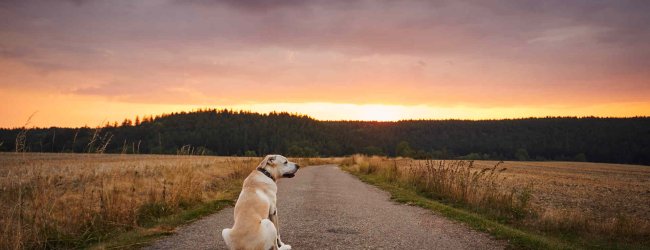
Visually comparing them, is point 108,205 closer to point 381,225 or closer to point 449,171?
point 381,225

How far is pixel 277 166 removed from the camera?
841 centimetres

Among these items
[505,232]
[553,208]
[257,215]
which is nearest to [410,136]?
[553,208]

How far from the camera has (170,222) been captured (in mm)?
9727

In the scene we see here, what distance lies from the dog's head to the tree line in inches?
3974

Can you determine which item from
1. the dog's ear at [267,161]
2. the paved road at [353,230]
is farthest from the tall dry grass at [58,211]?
the dog's ear at [267,161]

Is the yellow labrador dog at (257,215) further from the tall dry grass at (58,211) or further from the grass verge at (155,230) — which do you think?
the tall dry grass at (58,211)

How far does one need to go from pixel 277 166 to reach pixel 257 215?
2279 mm

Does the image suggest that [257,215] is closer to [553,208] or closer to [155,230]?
[155,230]

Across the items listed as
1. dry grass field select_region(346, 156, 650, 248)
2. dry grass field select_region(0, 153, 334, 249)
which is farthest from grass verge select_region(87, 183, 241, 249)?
dry grass field select_region(346, 156, 650, 248)

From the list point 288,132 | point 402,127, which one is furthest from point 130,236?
point 402,127

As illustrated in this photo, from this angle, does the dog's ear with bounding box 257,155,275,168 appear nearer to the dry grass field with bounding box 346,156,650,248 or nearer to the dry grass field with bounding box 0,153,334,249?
the dry grass field with bounding box 0,153,334,249

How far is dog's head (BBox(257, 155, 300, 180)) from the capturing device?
8.27 metres

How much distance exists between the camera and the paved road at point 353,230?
7.68m

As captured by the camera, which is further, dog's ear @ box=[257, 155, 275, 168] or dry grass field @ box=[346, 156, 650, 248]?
dry grass field @ box=[346, 156, 650, 248]
